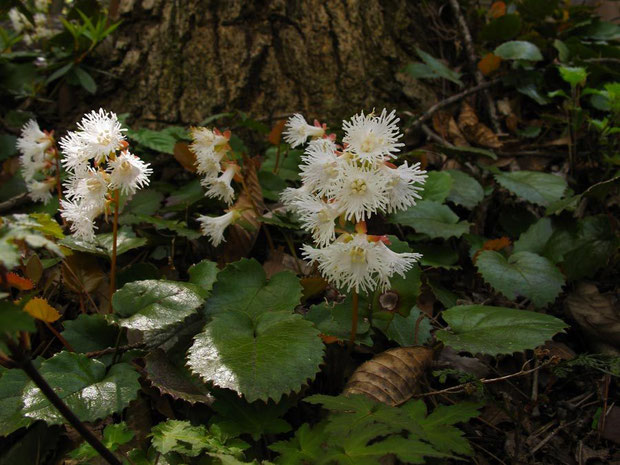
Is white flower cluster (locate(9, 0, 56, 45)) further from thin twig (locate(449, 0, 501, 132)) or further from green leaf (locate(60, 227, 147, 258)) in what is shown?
thin twig (locate(449, 0, 501, 132))

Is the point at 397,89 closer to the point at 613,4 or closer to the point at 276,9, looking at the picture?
the point at 276,9

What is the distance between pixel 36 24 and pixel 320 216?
9.91 feet

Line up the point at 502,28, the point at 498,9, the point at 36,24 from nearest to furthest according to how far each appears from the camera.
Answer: the point at 502,28
the point at 498,9
the point at 36,24

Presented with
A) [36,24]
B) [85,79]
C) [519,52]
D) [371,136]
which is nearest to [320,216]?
[371,136]

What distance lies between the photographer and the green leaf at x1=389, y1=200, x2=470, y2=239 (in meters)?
1.70

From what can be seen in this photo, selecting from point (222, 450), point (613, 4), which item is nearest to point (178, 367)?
point (222, 450)

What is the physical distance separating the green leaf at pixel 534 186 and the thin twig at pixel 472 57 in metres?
0.64

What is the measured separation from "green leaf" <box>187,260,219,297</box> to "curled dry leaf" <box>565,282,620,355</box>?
122 cm

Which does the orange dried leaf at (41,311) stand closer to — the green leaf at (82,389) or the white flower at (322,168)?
the green leaf at (82,389)

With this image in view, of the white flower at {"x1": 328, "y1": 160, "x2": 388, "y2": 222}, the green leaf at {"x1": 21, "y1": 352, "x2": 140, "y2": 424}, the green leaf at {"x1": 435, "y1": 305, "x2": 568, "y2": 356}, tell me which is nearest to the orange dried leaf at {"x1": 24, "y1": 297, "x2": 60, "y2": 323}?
the green leaf at {"x1": 21, "y1": 352, "x2": 140, "y2": 424}

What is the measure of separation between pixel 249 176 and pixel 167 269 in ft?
1.61

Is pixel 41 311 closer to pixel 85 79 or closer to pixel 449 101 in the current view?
pixel 85 79

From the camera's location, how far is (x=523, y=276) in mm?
1598

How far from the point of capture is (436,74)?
7.94ft
